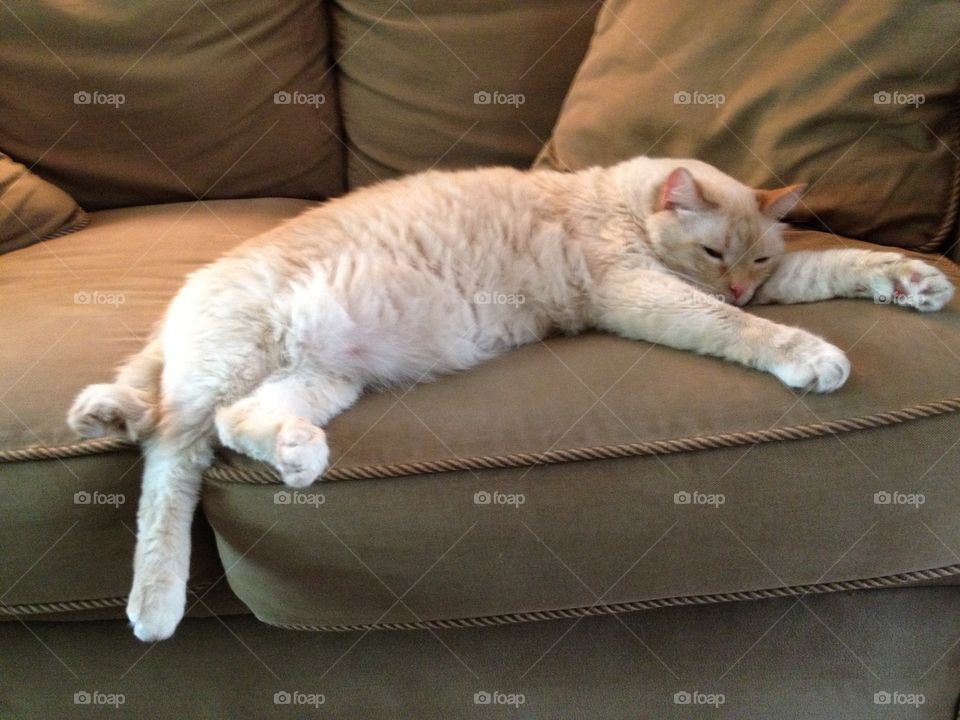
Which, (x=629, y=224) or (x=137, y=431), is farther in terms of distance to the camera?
(x=629, y=224)

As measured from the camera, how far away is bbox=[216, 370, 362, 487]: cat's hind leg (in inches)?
36.4

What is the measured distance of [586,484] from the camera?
96 centimetres

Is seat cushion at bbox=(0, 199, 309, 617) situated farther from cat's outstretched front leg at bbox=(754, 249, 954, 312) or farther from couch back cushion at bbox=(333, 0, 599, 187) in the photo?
cat's outstretched front leg at bbox=(754, 249, 954, 312)

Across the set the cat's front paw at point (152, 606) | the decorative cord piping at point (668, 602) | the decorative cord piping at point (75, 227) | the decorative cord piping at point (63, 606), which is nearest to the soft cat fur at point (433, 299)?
the cat's front paw at point (152, 606)

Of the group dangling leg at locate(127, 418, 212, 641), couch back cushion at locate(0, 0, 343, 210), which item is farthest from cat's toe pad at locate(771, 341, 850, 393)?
couch back cushion at locate(0, 0, 343, 210)

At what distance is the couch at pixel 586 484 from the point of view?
959mm

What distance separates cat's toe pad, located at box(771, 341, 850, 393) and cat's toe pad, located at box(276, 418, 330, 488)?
65 centimetres

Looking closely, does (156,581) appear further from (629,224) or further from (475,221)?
(629,224)

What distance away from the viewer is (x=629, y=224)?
1392 mm

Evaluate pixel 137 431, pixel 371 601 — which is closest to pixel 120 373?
pixel 137 431

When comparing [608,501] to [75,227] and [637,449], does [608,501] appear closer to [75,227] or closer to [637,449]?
[637,449]

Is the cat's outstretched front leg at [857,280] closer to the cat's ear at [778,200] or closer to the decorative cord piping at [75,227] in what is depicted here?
the cat's ear at [778,200]

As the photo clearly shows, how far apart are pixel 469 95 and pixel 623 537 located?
1.19 m

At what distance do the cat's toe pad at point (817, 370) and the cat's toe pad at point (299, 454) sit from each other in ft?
2.12
